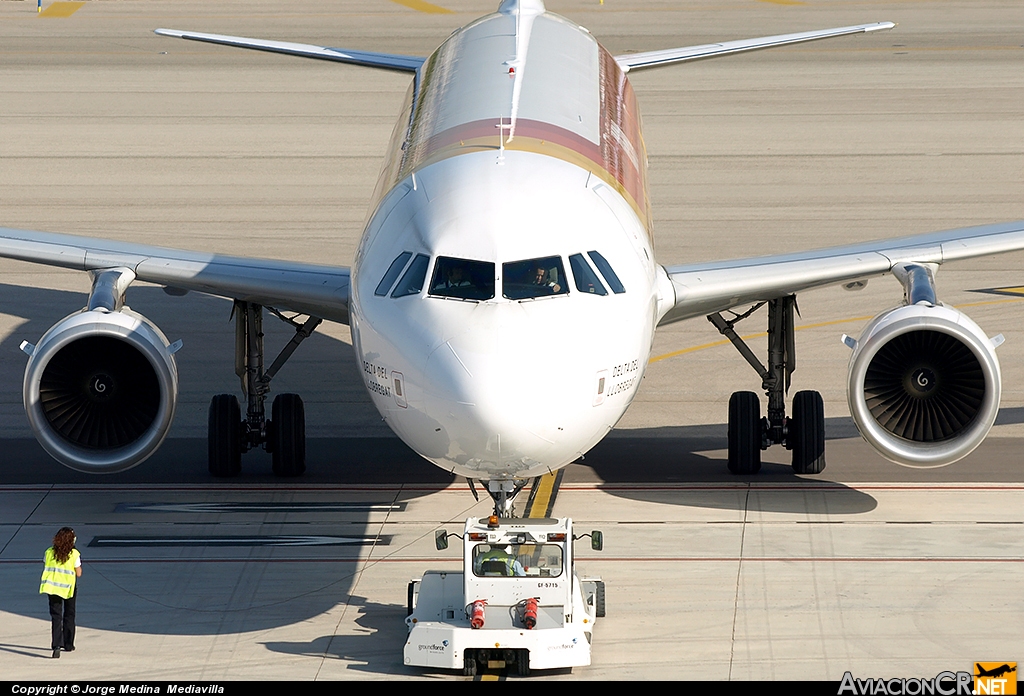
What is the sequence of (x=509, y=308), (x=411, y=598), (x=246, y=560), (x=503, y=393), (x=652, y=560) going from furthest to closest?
(x=246, y=560) < (x=652, y=560) < (x=411, y=598) < (x=509, y=308) < (x=503, y=393)

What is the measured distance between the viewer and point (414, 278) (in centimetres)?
1514

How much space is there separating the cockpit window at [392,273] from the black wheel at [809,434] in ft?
23.7

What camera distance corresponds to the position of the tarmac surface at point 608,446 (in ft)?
52.6

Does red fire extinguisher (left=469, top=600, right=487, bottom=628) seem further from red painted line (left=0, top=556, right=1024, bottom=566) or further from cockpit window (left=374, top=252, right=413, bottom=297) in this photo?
cockpit window (left=374, top=252, right=413, bottom=297)

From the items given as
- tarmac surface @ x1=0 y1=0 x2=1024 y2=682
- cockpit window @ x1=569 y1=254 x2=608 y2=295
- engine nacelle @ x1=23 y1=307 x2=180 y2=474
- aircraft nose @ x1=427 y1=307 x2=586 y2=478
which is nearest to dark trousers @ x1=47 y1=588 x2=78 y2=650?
tarmac surface @ x1=0 y1=0 x2=1024 y2=682

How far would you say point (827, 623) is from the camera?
1617cm

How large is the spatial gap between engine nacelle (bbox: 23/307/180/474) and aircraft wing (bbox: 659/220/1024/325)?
6.19 m

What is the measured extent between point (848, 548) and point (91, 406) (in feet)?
30.0

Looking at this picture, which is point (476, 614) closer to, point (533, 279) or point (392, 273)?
point (533, 279)

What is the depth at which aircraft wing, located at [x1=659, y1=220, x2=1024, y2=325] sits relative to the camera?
19.3 meters

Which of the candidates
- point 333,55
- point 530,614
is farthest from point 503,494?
point 333,55

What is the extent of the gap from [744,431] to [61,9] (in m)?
51.2

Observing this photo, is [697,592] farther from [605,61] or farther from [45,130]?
[45,130]

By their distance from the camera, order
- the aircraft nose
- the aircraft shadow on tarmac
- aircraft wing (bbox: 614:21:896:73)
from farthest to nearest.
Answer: aircraft wing (bbox: 614:21:896:73) < the aircraft shadow on tarmac < the aircraft nose
